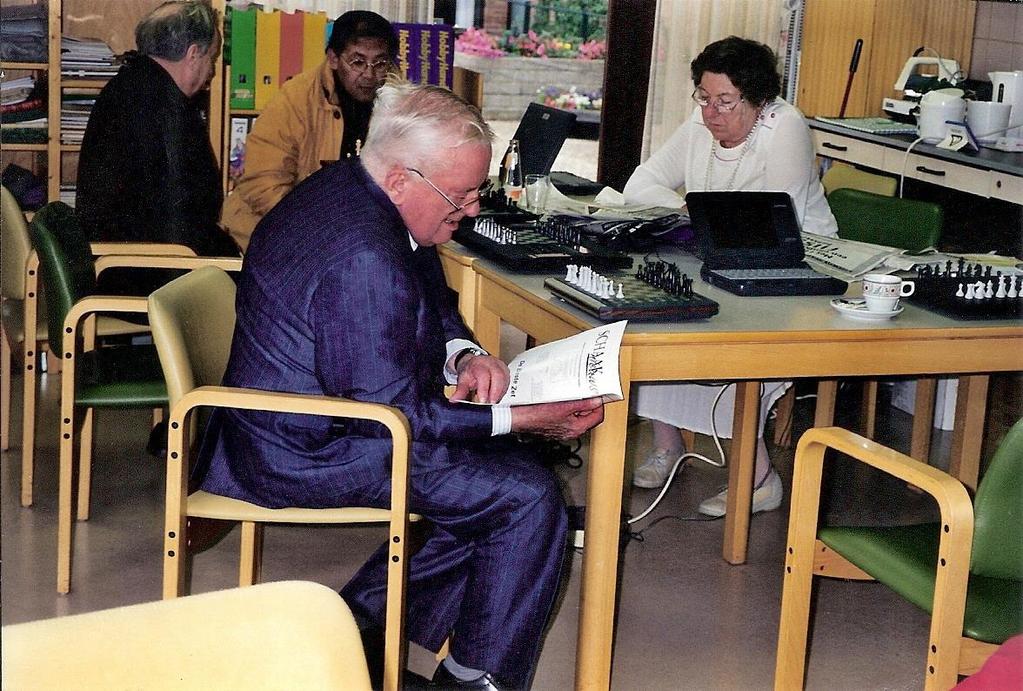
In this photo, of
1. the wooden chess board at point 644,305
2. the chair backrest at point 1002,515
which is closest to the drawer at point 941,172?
the wooden chess board at point 644,305

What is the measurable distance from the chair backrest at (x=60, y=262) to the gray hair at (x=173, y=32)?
873 millimetres

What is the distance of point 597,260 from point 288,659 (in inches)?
68.0

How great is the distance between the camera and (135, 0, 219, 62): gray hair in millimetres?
3623

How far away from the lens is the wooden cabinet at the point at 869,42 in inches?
213

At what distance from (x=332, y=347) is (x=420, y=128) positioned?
384mm

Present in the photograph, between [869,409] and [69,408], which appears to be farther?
[869,409]

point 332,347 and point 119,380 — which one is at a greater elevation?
point 332,347

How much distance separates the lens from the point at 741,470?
9.86 ft

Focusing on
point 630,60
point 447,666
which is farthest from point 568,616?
point 630,60

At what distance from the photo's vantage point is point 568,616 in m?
2.75

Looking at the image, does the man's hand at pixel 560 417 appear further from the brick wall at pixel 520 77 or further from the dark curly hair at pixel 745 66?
the brick wall at pixel 520 77

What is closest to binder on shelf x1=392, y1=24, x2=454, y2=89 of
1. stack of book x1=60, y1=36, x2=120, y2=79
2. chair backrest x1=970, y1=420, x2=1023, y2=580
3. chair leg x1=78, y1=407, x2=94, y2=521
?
stack of book x1=60, y1=36, x2=120, y2=79

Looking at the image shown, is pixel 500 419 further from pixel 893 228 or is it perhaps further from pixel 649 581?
pixel 893 228

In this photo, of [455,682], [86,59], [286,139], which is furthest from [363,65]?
[455,682]
